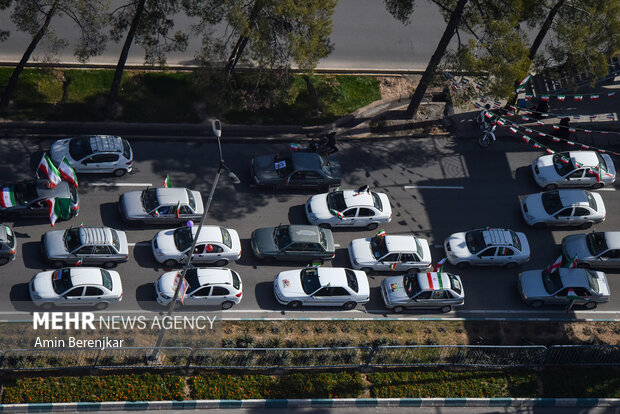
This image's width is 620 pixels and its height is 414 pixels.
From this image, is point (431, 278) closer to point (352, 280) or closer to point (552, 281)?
point (352, 280)

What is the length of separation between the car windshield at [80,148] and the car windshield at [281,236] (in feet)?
29.6

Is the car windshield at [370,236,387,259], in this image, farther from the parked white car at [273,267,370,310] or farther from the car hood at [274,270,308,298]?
the car hood at [274,270,308,298]

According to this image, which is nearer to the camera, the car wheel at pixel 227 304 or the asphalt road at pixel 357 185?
the car wheel at pixel 227 304

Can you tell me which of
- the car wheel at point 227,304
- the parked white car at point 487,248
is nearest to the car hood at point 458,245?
the parked white car at point 487,248

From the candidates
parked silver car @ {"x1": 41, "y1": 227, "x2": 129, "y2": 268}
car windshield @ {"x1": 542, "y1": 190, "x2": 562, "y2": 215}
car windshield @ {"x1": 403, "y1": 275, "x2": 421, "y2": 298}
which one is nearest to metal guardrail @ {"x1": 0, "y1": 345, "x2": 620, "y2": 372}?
car windshield @ {"x1": 403, "y1": 275, "x2": 421, "y2": 298}

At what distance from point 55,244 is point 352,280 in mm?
12010

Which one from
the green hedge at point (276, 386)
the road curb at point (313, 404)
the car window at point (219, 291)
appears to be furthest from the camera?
the car window at point (219, 291)

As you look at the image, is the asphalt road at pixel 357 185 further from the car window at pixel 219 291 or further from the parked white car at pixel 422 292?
the car window at pixel 219 291

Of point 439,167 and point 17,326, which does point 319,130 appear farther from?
point 17,326

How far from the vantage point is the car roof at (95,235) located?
31.0 m

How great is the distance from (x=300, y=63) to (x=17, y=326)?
16.5 metres

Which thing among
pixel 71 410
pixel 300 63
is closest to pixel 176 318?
pixel 71 410

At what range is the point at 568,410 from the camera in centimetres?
3000

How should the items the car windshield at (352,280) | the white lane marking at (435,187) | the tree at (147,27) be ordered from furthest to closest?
the white lane marking at (435,187), the tree at (147,27), the car windshield at (352,280)
